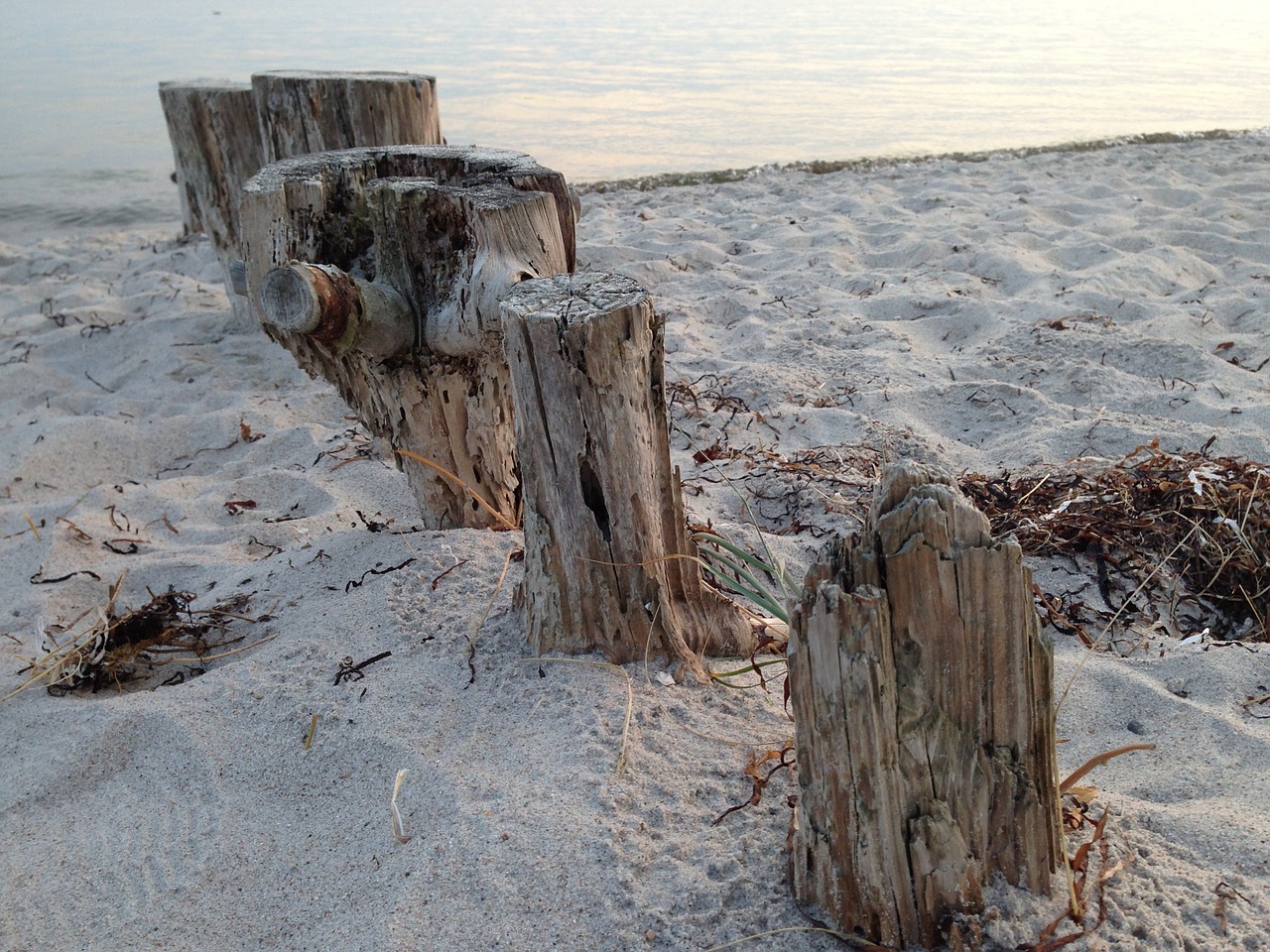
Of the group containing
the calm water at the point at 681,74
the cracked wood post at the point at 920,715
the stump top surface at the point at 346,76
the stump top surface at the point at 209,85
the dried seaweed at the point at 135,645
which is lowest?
the dried seaweed at the point at 135,645

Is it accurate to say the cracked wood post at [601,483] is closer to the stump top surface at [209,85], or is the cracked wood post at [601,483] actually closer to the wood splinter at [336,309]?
the wood splinter at [336,309]

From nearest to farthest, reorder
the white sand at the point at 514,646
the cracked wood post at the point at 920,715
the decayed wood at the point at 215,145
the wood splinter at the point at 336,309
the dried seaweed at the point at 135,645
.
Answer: the cracked wood post at the point at 920,715 → the white sand at the point at 514,646 → the wood splinter at the point at 336,309 → the dried seaweed at the point at 135,645 → the decayed wood at the point at 215,145

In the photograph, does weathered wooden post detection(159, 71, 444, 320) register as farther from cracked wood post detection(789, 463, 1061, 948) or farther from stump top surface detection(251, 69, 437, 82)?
cracked wood post detection(789, 463, 1061, 948)

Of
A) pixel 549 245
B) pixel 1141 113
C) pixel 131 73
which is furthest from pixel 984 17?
pixel 549 245

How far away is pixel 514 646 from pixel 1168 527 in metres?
1.99

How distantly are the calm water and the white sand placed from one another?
4924 mm

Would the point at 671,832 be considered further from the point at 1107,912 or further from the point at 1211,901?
the point at 1211,901

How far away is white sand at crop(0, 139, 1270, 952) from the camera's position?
1.70 m

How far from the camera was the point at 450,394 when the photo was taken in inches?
109

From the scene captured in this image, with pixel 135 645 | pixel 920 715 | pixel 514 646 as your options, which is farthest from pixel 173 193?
pixel 920 715

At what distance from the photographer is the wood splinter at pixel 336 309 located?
2.23 metres

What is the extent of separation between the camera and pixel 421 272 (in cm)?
258

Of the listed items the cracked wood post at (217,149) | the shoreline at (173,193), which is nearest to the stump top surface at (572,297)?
the cracked wood post at (217,149)

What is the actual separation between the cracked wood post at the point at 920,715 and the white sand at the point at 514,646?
12 cm
